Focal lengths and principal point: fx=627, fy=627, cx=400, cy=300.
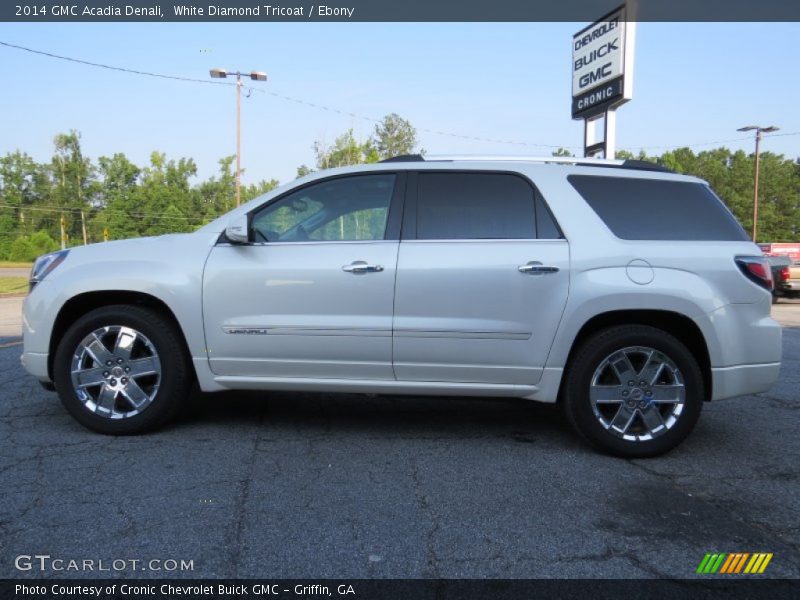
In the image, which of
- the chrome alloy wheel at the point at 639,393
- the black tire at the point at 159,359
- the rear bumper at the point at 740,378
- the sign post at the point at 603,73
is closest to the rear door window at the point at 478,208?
the chrome alloy wheel at the point at 639,393

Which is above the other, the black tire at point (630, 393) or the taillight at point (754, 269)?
the taillight at point (754, 269)

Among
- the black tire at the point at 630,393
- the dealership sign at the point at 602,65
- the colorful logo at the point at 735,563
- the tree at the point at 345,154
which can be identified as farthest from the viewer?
the tree at the point at 345,154

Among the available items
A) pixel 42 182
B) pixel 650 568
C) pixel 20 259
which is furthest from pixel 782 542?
pixel 42 182

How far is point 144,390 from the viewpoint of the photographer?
4.17m

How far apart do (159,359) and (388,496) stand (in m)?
1.88

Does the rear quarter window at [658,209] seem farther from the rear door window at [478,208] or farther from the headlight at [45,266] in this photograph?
the headlight at [45,266]

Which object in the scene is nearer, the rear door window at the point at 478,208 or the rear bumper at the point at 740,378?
the rear bumper at the point at 740,378

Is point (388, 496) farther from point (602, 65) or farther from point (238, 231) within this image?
point (602, 65)

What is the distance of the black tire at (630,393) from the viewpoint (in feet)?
12.5

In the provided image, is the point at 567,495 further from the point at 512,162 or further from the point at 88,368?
the point at 88,368

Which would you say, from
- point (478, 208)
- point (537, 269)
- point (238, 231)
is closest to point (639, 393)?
point (537, 269)

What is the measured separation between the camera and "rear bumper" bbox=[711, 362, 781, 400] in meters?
3.85

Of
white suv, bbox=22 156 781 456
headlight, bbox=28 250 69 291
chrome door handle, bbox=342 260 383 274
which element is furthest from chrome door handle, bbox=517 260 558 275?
headlight, bbox=28 250 69 291

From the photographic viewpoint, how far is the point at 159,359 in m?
4.11
